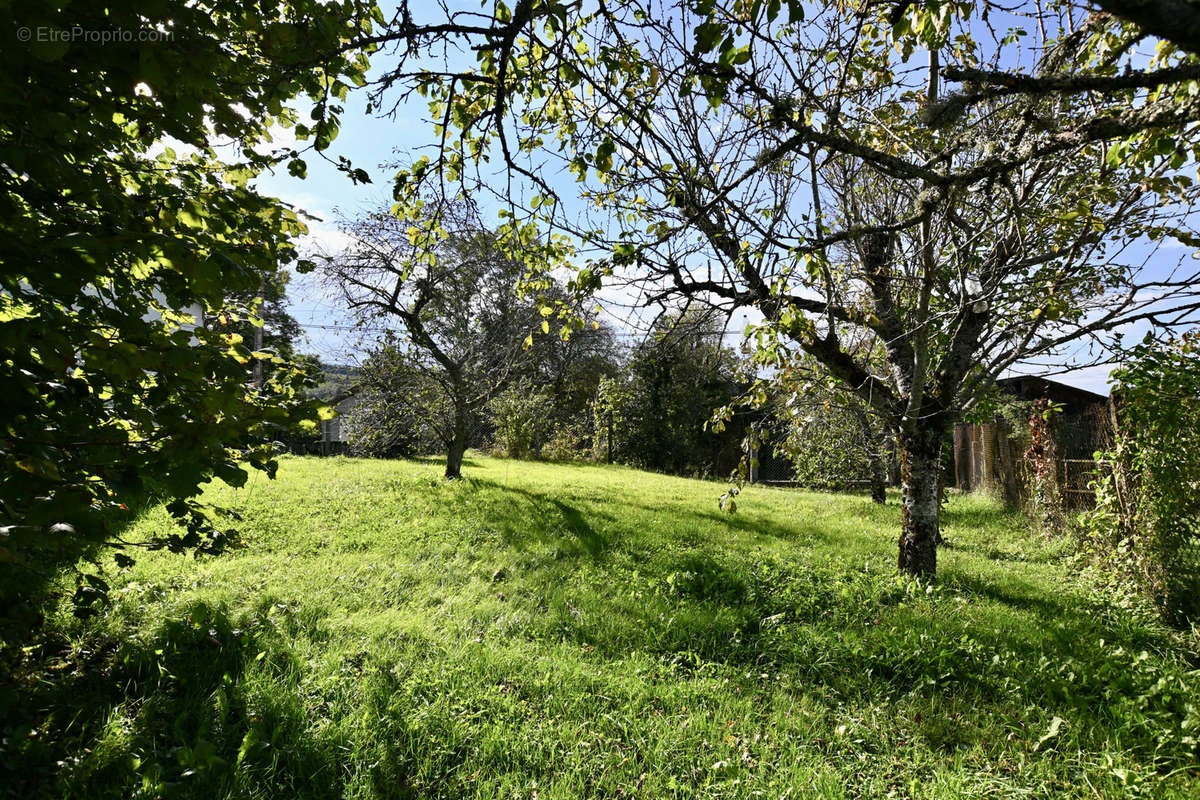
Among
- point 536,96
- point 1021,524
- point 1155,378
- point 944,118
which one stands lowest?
point 1021,524

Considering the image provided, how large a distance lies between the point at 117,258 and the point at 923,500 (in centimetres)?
651

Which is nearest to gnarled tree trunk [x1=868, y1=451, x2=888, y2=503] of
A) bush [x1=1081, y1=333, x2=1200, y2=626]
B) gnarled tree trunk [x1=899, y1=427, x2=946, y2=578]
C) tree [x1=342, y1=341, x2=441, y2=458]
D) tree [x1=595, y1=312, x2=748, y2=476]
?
bush [x1=1081, y1=333, x2=1200, y2=626]

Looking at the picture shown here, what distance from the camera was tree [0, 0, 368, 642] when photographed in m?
1.50

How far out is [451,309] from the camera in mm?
10688

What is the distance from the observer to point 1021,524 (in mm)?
9055

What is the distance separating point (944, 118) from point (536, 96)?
8.60ft

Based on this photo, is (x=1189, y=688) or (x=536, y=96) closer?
(x=1189, y=688)

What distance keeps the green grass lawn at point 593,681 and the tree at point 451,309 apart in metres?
4.55

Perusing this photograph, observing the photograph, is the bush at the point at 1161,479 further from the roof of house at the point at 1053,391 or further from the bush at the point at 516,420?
the bush at the point at 516,420

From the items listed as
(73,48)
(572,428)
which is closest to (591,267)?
(73,48)

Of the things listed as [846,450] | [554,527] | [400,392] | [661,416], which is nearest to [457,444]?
Result: [400,392]

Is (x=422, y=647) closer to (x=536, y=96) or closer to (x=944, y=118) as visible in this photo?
(x=536, y=96)

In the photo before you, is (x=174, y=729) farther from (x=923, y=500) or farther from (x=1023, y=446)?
(x=1023, y=446)

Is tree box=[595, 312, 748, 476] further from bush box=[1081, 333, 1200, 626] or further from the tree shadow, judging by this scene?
bush box=[1081, 333, 1200, 626]
